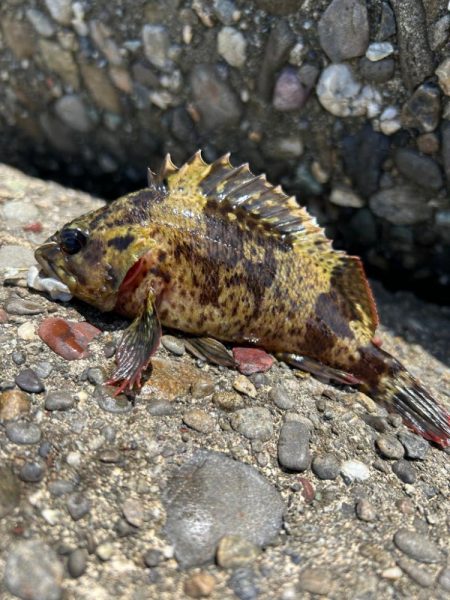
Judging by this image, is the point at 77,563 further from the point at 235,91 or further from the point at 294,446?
the point at 235,91

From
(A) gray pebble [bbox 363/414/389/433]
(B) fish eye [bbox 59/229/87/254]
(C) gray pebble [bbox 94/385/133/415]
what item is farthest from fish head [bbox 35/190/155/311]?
(A) gray pebble [bbox 363/414/389/433]

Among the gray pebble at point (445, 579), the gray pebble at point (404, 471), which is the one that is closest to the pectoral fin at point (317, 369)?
the gray pebble at point (404, 471)

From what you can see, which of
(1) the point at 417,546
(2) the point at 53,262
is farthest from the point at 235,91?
(1) the point at 417,546

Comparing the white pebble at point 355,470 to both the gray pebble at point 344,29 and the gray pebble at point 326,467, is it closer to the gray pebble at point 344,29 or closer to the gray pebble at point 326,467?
the gray pebble at point 326,467

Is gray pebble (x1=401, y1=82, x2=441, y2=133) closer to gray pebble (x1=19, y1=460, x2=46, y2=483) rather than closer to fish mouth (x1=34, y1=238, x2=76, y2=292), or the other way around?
fish mouth (x1=34, y1=238, x2=76, y2=292)

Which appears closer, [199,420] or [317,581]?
[317,581]

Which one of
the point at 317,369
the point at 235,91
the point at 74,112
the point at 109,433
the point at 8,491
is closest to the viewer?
the point at 8,491
